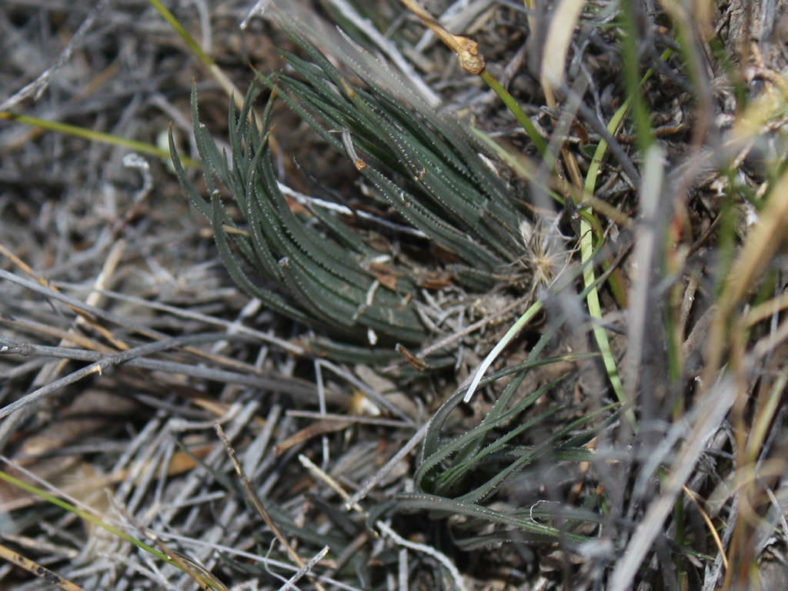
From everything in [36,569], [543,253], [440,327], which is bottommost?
[36,569]

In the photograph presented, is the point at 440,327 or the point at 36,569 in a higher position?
the point at 440,327

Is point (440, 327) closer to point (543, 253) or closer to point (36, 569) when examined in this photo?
point (543, 253)

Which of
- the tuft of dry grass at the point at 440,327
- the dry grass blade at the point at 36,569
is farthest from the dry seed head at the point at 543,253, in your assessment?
the dry grass blade at the point at 36,569

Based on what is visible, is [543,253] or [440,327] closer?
[543,253]

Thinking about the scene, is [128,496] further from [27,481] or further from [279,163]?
[279,163]

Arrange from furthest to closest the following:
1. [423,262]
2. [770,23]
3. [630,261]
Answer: [423,262] < [630,261] < [770,23]

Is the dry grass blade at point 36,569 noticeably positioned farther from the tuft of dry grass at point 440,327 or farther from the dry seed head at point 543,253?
the dry seed head at point 543,253

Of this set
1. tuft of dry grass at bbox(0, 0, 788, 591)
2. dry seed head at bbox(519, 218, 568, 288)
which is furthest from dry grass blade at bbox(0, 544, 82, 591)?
dry seed head at bbox(519, 218, 568, 288)

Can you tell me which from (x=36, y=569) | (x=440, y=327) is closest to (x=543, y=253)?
(x=440, y=327)

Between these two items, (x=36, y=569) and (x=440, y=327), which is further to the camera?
(x=440, y=327)

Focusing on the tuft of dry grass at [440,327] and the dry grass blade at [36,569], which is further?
the dry grass blade at [36,569]

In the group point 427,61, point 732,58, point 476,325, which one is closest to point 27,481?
point 476,325
